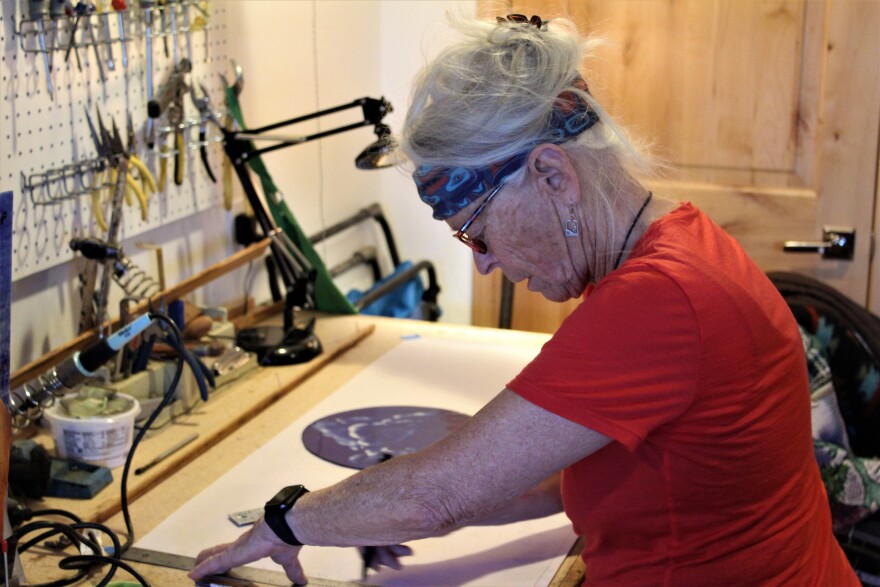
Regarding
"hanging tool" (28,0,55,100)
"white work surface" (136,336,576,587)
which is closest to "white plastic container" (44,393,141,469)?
"white work surface" (136,336,576,587)

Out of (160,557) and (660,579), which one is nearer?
(660,579)

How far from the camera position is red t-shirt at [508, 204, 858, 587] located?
1.04m

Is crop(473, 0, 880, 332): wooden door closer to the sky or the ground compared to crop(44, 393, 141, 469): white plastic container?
closer to the sky

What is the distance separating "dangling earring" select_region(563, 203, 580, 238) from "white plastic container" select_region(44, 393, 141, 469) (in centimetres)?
78

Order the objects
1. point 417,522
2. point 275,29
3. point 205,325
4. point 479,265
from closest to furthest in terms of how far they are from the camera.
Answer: point 417,522
point 479,265
point 205,325
point 275,29

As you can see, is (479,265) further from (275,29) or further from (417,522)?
(275,29)

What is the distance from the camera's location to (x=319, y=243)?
2783 millimetres

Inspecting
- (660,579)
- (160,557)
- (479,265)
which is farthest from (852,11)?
(160,557)

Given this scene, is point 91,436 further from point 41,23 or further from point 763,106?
→ point 763,106

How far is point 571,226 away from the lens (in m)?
1.18

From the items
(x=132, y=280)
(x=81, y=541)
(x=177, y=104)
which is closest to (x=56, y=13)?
(x=177, y=104)

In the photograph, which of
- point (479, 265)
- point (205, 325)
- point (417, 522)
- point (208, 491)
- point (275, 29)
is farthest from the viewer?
point (275, 29)

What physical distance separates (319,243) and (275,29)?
1.92 feet

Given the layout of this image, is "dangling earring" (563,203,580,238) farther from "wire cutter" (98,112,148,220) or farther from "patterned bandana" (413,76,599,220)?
"wire cutter" (98,112,148,220)
